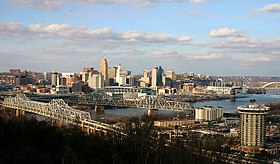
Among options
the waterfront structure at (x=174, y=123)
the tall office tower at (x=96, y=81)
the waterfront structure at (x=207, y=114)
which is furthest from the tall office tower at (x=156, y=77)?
the waterfront structure at (x=174, y=123)

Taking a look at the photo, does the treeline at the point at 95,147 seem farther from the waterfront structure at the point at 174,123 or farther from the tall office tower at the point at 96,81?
the tall office tower at the point at 96,81

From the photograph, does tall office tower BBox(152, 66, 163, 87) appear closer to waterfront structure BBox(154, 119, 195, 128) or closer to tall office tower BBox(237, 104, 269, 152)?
waterfront structure BBox(154, 119, 195, 128)

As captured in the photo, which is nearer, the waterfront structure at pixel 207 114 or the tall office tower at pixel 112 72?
the waterfront structure at pixel 207 114

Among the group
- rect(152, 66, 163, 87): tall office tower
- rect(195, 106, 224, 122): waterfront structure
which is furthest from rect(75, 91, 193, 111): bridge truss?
rect(152, 66, 163, 87): tall office tower

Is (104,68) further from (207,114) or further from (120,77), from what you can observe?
(207,114)

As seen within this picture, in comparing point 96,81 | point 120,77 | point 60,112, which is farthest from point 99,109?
point 120,77

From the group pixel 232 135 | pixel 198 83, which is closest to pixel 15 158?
pixel 232 135
